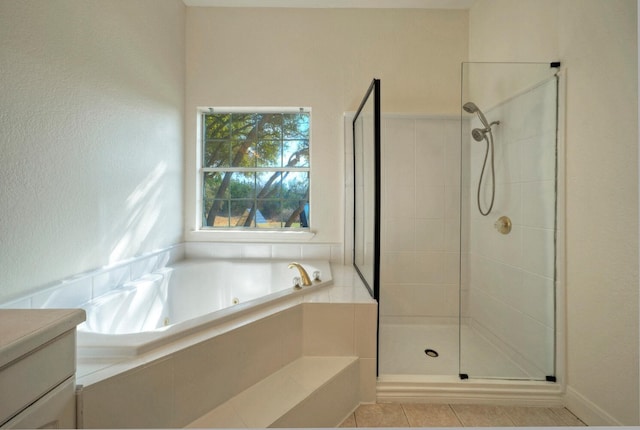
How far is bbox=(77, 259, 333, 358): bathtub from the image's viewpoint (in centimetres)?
97

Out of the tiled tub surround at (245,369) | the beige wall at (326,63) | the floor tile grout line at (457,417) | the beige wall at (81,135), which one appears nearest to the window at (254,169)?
the beige wall at (326,63)

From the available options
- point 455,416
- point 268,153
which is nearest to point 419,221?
point 455,416

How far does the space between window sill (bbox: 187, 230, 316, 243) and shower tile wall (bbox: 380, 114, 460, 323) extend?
717 millimetres

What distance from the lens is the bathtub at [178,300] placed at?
38.0 inches

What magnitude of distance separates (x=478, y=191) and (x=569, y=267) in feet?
2.05

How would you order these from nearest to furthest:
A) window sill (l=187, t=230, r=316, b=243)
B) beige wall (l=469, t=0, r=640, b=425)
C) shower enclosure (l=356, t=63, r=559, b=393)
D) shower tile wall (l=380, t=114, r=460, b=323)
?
beige wall (l=469, t=0, r=640, b=425), shower enclosure (l=356, t=63, r=559, b=393), shower tile wall (l=380, t=114, r=460, b=323), window sill (l=187, t=230, r=316, b=243)

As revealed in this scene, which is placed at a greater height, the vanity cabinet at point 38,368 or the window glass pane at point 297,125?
the window glass pane at point 297,125

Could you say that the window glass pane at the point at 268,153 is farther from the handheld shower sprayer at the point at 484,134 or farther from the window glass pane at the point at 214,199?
the handheld shower sprayer at the point at 484,134

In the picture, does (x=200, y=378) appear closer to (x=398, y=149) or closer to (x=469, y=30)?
(x=398, y=149)

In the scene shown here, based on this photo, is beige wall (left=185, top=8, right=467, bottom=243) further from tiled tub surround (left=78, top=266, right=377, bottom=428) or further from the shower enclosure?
tiled tub surround (left=78, top=266, right=377, bottom=428)

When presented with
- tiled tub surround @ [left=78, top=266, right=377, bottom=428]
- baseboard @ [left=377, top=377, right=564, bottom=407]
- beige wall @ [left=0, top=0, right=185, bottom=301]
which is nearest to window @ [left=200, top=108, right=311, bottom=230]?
beige wall @ [left=0, top=0, right=185, bottom=301]

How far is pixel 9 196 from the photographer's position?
101 centimetres

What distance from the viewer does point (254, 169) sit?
2.36 meters

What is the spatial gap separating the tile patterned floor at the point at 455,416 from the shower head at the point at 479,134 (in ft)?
5.04
